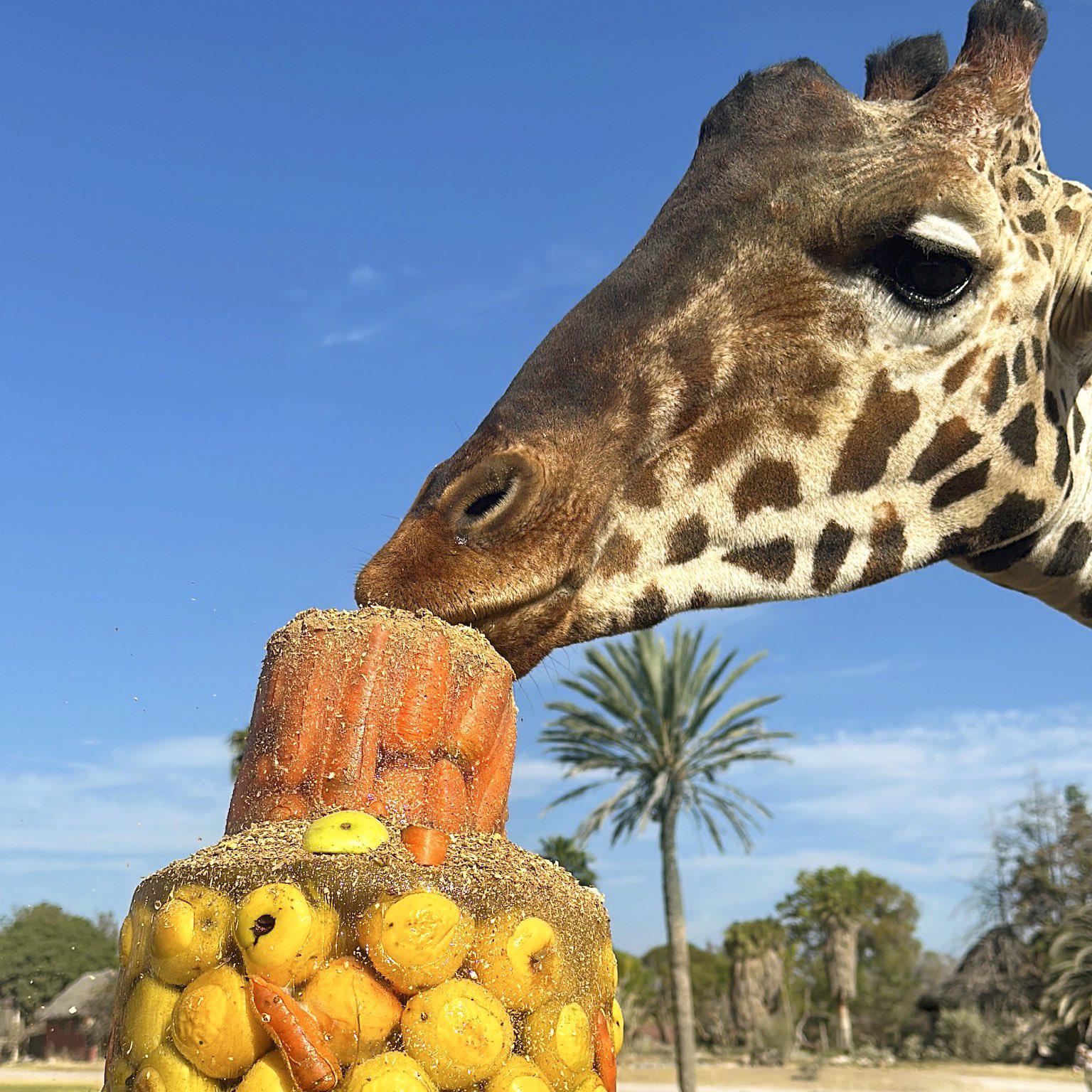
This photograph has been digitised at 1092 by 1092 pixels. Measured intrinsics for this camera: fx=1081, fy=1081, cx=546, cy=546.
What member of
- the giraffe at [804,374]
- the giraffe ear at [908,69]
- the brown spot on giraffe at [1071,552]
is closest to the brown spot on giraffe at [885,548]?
the giraffe at [804,374]

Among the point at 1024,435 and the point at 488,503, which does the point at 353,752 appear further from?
the point at 1024,435

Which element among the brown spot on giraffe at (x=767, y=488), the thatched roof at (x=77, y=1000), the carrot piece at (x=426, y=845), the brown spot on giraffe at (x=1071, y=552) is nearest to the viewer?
the carrot piece at (x=426, y=845)

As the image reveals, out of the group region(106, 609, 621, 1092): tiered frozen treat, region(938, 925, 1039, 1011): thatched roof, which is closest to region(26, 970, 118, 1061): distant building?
region(106, 609, 621, 1092): tiered frozen treat

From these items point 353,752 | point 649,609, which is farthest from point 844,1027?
point 353,752

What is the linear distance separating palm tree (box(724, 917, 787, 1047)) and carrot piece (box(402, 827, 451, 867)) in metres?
43.4

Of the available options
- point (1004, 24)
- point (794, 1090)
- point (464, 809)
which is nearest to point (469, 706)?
point (464, 809)

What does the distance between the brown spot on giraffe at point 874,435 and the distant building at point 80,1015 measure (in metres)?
2.09

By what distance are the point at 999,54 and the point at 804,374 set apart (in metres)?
1.17

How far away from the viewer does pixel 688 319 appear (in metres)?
2.79

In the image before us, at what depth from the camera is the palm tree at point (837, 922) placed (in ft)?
147

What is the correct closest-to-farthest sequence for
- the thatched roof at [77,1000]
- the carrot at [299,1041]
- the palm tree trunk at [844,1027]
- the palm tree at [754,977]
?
the carrot at [299,1041], the thatched roof at [77,1000], the palm tree at [754,977], the palm tree trunk at [844,1027]

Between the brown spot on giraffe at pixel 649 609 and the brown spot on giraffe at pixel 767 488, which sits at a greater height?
the brown spot on giraffe at pixel 767 488

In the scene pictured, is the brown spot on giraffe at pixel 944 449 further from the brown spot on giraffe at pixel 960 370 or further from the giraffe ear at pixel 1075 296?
the giraffe ear at pixel 1075 296

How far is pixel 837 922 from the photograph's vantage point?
45.6m
